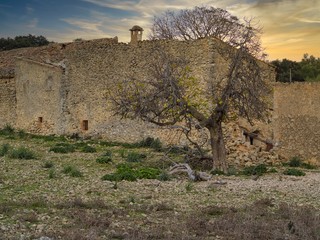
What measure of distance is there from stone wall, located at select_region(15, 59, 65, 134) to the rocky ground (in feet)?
37.7

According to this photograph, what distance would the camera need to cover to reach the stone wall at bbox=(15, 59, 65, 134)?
1110 inches

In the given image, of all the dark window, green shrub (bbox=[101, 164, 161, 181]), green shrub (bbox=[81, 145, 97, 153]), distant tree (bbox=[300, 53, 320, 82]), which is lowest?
green shrub (bbox=[81, 145, 97, 153])

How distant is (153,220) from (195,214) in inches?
40.5

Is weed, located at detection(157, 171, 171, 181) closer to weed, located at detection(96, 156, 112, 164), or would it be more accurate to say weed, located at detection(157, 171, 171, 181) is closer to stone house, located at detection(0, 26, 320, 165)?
weed, located at detection(96, 156, 112, 164)

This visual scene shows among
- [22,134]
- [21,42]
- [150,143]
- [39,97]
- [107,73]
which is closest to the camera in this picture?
[150,143]

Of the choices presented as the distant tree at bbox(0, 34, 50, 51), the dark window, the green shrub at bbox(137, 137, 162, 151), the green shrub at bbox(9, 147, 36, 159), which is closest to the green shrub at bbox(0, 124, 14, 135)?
the dark window

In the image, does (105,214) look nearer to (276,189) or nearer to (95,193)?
(95,193)

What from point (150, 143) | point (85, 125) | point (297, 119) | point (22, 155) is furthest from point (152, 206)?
point (85, 125)

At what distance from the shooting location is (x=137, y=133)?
2491 cm

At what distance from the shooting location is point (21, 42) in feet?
185

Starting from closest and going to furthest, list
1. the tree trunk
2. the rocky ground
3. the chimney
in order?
the rocky ground < the tree trunk < the chimney

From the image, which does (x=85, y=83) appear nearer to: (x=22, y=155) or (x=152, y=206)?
(x=22, y=155)

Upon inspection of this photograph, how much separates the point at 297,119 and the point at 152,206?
1599cm

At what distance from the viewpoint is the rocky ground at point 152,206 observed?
890 cm
